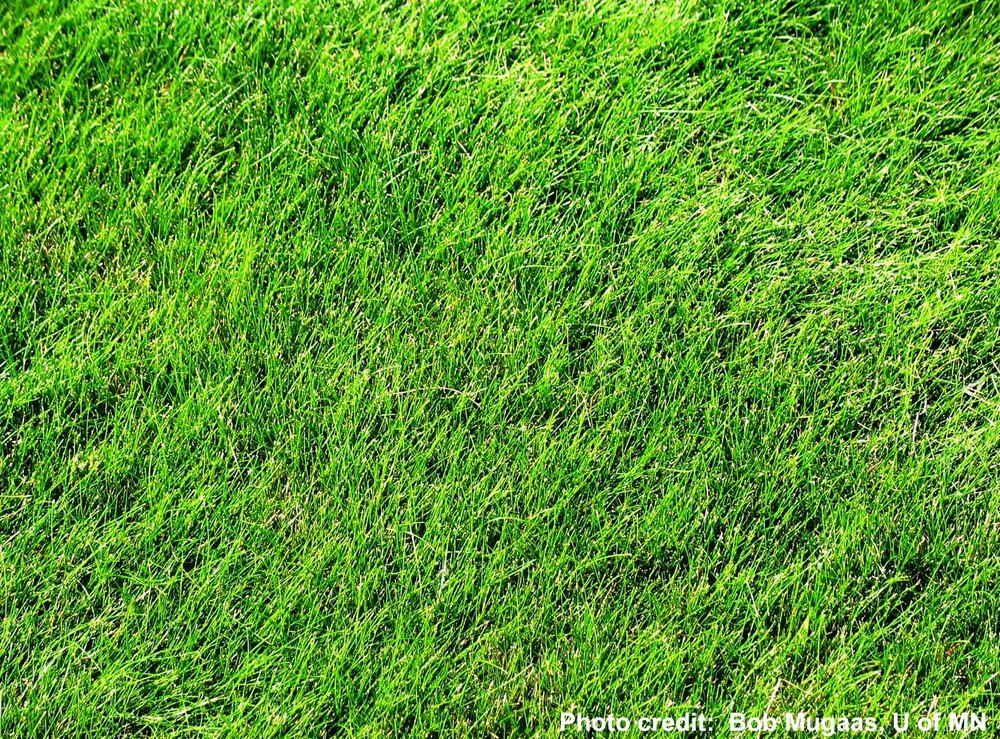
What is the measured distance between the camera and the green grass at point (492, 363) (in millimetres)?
2271

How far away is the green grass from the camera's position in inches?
89.4

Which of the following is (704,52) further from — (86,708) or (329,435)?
(86,708)

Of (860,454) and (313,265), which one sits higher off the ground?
(313,265)

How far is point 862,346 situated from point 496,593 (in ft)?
3.63

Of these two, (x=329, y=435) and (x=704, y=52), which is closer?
(x=329, y=435)

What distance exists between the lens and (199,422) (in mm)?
2465

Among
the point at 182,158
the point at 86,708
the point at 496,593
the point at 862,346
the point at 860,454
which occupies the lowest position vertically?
the point at 86,708

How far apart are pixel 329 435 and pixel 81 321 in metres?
0.74

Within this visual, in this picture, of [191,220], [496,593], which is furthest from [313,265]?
[496,593]

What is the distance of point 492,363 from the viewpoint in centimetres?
251

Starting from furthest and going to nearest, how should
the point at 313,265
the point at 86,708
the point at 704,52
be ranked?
the point at 704,52 < the point at 313,265 < the point at 86,708

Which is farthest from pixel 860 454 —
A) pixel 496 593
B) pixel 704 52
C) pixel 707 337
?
pixel 704 52

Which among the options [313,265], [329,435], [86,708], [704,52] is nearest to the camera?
[86,708]

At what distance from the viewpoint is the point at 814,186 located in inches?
105
